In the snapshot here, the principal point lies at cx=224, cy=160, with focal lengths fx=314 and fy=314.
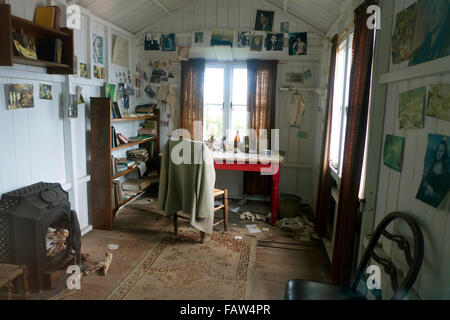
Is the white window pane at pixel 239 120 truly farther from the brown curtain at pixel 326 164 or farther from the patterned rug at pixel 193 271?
the patterned rug at pixel 193 271

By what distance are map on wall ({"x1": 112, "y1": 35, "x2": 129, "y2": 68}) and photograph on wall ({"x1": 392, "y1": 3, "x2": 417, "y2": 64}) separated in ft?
11.0

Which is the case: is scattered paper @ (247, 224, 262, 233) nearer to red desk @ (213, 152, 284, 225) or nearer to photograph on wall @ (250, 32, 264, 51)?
red desk @ (213, 152, 284, 225)

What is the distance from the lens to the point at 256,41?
4.47 metres

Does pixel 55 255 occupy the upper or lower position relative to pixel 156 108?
lower

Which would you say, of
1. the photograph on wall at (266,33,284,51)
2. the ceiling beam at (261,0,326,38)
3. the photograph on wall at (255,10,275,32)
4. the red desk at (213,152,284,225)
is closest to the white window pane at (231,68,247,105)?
the photograph on wall at (266,33,284,51)

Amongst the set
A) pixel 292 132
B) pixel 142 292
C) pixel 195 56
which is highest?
pixel 195 56

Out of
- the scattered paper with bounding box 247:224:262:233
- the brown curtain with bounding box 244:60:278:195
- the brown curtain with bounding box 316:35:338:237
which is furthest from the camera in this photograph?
the brown curtain with bounding box 244:60:278:195

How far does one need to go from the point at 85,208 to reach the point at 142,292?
154 centimetres

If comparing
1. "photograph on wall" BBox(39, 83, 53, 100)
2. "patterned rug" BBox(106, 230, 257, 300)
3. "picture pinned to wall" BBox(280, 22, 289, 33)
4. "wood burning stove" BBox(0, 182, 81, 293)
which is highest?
"picture pinned to wall" BBox(280, 22, 289, 33)

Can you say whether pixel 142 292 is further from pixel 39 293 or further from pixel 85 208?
pixel 85 208

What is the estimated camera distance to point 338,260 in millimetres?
2461

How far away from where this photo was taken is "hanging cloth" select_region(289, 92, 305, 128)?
4.56 meters

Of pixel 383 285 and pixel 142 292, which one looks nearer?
pixel 383 285
